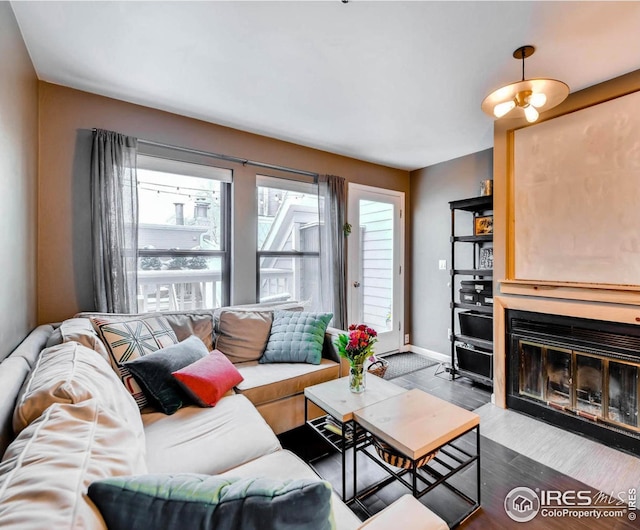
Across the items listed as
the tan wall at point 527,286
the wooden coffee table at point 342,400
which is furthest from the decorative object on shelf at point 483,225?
the wooden coffee table at point 342,400

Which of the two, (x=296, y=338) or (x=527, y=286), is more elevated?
(x=527, y=286)

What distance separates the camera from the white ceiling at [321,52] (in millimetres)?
1571

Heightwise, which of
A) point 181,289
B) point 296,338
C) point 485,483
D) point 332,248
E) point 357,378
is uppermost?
point 332,248

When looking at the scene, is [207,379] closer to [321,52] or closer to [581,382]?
[321,52]

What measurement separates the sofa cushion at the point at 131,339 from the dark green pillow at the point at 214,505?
1253 mm

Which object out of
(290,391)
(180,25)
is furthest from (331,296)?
(180,25)

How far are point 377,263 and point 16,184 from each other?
338 centimetres

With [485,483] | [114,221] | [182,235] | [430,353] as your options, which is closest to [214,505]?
[485,483]

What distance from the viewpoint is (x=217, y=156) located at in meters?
2.85

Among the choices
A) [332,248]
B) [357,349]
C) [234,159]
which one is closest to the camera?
[357,349]

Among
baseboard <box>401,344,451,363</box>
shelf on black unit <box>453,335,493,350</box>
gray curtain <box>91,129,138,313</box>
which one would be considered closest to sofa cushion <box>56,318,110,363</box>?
gray curtain <box>91,129,138,313</box>

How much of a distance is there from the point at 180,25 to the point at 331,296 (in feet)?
8.40

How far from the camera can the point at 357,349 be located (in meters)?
1.83

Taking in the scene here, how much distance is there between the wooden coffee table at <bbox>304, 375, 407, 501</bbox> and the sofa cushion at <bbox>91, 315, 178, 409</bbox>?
0.97 m
